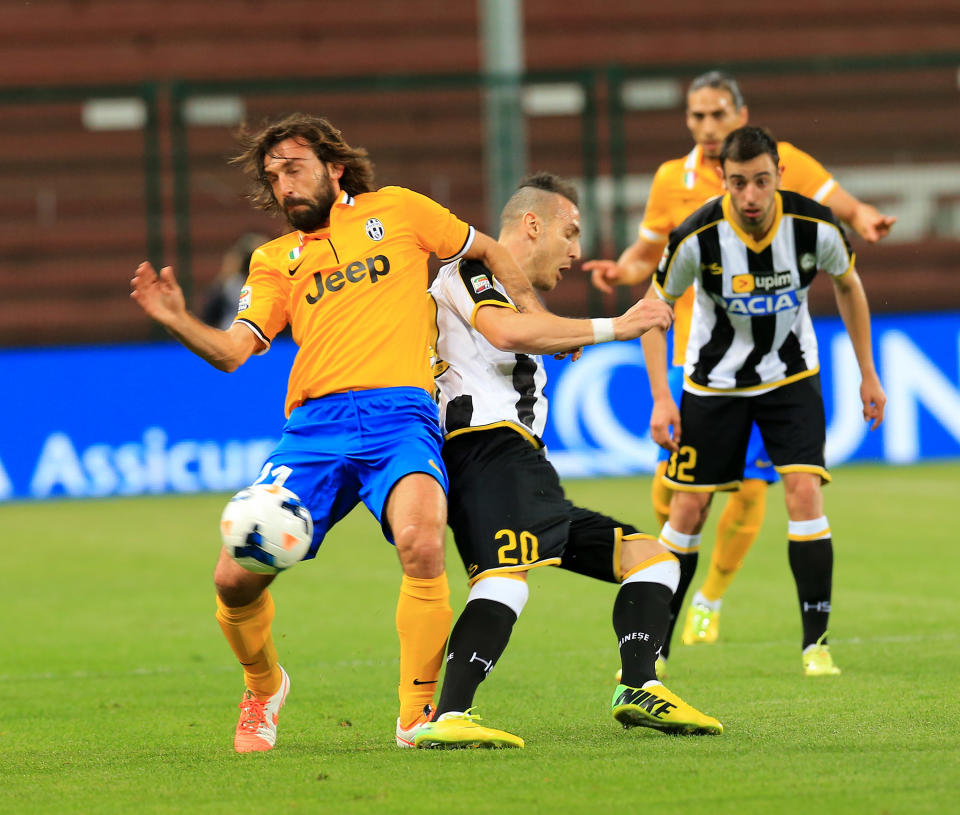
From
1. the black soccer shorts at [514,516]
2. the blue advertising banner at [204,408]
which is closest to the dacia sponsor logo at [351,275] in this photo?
the black soccer shorts at [514,516]

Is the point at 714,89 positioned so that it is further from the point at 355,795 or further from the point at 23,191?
the point at 23,191

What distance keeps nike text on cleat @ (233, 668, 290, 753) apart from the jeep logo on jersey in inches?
57.0

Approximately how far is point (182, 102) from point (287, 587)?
7242 millimetres

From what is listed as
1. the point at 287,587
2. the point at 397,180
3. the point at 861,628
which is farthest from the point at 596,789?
the point at 397,180

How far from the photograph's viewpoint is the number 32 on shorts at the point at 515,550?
478 cm

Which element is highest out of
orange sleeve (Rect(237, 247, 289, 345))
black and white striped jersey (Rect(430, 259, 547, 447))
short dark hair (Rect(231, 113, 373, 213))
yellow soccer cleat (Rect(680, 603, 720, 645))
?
short dark hair (Rect(231, 113, 373, 213))

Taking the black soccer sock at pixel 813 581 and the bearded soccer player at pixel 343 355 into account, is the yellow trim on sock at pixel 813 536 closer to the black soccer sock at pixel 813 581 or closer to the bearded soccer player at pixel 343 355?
the black soccer sock at pixel 813 581

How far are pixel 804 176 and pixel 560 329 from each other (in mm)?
3025

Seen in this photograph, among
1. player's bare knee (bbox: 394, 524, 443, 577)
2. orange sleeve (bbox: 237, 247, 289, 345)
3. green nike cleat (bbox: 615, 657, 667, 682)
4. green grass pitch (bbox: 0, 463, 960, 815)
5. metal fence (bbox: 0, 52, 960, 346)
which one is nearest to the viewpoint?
green grass pitch (bbox: 0, 463, 960, 815)

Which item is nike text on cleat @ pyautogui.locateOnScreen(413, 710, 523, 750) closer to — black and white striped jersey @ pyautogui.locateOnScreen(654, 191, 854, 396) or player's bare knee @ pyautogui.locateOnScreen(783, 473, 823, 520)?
player's bare knee @ pyautogui.locateOnScreen(783, 473, 823, 520)

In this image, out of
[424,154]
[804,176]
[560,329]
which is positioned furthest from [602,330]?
[424,154]

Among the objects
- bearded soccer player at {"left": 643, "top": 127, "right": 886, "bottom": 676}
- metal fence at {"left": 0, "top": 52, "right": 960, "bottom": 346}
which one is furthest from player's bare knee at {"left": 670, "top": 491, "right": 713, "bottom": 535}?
metal fence at {"left": 0, "top": 52, "right": 960, "bottom": 346}

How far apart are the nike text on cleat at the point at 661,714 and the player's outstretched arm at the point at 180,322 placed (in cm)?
154

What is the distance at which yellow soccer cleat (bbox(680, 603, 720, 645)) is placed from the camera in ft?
22.4
